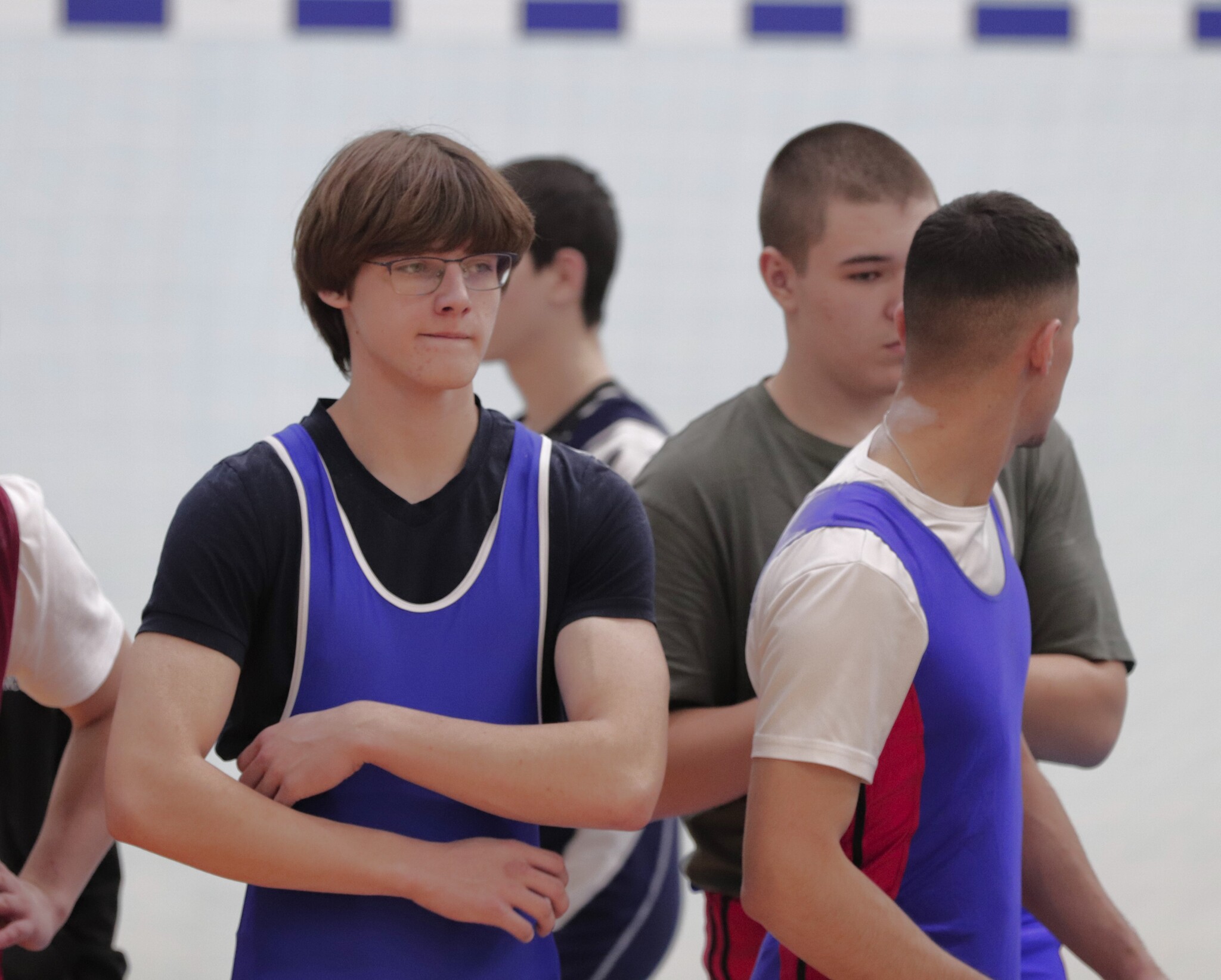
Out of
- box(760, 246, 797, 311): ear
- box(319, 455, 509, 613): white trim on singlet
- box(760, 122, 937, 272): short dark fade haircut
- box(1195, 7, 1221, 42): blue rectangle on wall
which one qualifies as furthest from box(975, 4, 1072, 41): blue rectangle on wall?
box(319, 455, 509, 613): white trim on singlet

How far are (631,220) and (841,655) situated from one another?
7.64ft

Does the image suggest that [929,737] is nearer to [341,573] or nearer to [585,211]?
[341,573]

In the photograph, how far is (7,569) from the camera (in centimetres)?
117

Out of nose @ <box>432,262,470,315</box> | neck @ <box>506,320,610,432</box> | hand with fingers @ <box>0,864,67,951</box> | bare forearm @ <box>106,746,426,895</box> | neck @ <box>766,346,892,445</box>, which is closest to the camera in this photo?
bare forearm @ <box>106,746,426,895</box>

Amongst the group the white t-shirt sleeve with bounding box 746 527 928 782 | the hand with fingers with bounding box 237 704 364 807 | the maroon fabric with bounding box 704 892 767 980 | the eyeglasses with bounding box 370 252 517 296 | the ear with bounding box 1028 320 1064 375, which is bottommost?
the maroon fabric with bounding box 704 892 767 980

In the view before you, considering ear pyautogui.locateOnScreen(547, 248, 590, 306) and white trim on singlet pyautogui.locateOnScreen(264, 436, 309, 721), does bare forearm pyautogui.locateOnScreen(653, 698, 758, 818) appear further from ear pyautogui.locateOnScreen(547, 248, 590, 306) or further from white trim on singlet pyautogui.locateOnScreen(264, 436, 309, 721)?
ear pyautogui.locateOnScreen(547, 248, 590, 306)

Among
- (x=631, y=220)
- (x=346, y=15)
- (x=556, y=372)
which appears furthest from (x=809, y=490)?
(x=346, y=15)

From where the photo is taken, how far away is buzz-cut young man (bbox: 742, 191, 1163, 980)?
1000mm

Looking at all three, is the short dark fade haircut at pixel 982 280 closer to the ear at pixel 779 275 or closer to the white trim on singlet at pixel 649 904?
the ear at pixel 779 275

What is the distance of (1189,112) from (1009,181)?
18.4 inches

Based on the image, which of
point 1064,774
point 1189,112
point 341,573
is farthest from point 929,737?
Answer: point 1189,112

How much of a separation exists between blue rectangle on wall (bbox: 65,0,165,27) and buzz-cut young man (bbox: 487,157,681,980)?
1441mm

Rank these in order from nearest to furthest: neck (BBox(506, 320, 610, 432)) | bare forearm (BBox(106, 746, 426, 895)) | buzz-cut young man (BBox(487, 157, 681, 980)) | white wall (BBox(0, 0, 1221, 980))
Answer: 1. bare forearm (BBox(106, 746, 426, 895))
2. buzz-cut young man (BBox(487, 157, 681, 980))
3. neck (BBox(506, 320, 610, 432))
4. white wall (BBox(0, 0, 1221, 980))

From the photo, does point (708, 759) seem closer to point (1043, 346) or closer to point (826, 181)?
point (1043, 346)
